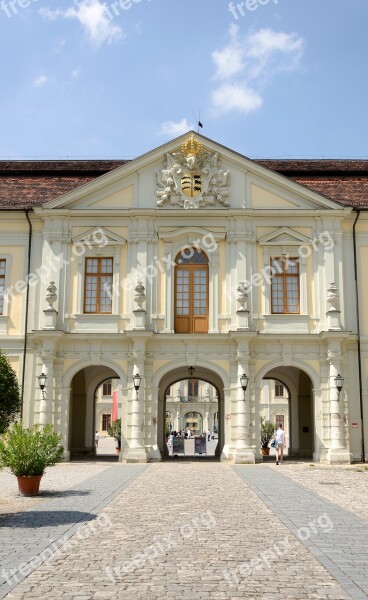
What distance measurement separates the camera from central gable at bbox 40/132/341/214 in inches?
1143

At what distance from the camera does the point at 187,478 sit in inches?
808

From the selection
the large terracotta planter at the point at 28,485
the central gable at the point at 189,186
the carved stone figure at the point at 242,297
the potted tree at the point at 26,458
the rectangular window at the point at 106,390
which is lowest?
the large terracotta planter at the point at 28,485

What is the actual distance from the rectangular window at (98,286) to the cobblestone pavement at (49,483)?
6268 millimetres

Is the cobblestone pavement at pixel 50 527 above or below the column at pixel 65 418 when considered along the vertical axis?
below

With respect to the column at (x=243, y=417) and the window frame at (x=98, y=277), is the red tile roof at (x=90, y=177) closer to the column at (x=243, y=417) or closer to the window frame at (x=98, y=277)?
the window frame at (x=98, y=277)

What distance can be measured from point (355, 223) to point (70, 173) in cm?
1293

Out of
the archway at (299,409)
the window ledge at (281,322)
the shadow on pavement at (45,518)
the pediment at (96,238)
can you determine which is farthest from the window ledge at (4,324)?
the shadow on pavement at (45,518)

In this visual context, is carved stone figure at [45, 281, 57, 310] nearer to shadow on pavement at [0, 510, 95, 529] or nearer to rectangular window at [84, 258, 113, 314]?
rectangular window at [84, 258, 113, 314]

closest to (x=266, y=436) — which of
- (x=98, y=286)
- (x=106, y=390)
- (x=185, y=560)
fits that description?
(x=98, y=286)

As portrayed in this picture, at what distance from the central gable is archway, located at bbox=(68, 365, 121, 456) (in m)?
7.95

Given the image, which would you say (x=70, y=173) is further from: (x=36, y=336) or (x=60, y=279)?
(x=36, y=336)

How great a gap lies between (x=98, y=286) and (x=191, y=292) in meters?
3.85

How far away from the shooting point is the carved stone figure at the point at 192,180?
29062 mm

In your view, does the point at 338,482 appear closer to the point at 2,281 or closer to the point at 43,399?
the point at 43,399
